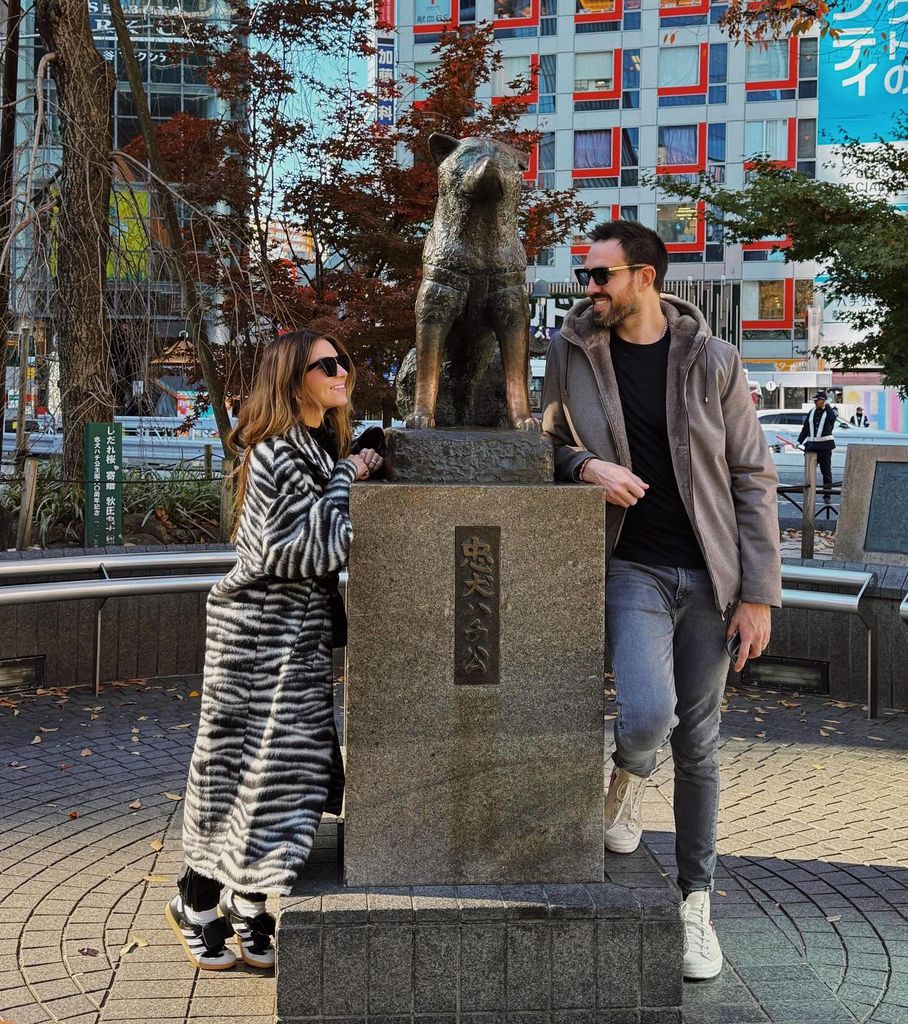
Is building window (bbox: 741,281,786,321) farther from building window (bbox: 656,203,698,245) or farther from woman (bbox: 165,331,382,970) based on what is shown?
woman (bbox: 165,331,382,970)

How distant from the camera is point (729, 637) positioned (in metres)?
3.46

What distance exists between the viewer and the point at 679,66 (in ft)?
153

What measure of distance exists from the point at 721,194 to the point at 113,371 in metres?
8.51

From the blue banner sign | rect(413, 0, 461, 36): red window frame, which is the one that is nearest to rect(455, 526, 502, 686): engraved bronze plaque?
the blue banner sign

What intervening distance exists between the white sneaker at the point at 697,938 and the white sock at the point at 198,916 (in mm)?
1422

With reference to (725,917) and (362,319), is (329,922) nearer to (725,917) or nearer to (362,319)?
(725,917)

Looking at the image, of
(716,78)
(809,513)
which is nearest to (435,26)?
(716,78)

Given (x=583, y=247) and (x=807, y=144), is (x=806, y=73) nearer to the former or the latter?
(x=807, y=144)

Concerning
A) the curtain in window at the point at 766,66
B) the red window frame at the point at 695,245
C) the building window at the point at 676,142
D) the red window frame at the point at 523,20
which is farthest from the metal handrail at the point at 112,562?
the red window frame at the point at 523,20

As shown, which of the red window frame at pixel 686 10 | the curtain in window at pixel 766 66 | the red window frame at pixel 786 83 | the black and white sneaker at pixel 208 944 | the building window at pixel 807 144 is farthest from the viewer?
the building window at pixel 807 144

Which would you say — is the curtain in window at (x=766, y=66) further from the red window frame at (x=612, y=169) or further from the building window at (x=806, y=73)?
the red window frame at (x=612, y=169)

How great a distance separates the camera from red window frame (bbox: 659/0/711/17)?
45.4 metres

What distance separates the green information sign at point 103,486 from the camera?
9625mm

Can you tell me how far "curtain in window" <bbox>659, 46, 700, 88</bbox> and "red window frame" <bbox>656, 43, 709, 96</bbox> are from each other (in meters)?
0.11
